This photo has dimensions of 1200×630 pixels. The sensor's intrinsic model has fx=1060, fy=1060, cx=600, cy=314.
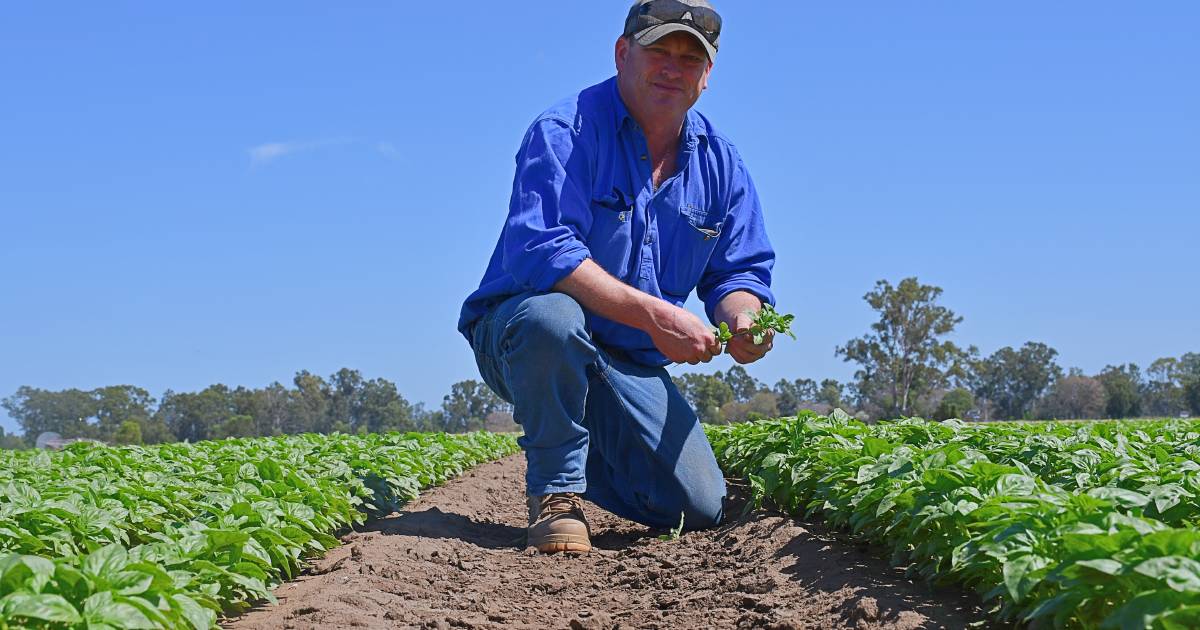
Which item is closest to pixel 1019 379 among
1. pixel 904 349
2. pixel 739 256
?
pixel 904 349

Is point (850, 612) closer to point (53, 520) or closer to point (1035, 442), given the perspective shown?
point (1035, 442)

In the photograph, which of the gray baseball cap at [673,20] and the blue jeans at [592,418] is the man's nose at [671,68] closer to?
the gray baseball cap at [673,20]

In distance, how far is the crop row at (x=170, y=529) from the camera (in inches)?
90.0

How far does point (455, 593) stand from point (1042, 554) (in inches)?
80.6

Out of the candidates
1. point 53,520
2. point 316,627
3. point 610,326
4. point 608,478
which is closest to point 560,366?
point 610,326

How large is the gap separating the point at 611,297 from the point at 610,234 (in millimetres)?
485

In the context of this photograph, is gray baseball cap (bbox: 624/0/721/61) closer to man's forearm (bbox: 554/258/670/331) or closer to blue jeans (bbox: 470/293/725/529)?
man's forearm (bbox: 554/258/670/331)

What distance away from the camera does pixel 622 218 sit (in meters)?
4.65

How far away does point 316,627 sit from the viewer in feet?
9.70

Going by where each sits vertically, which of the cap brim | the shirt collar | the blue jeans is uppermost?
the cap brim

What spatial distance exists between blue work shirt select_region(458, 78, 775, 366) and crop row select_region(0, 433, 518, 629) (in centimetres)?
126

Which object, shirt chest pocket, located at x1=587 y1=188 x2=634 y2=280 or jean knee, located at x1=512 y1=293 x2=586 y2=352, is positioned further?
shirt chest pocket, located at x1=587 y1=188 x2=634 y2=280

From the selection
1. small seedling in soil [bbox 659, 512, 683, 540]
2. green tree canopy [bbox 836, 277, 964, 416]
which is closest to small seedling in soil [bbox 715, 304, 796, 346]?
small seedling in soil [bbox 659, 512, 683, 540]

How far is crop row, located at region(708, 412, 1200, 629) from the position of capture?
6.64ft
